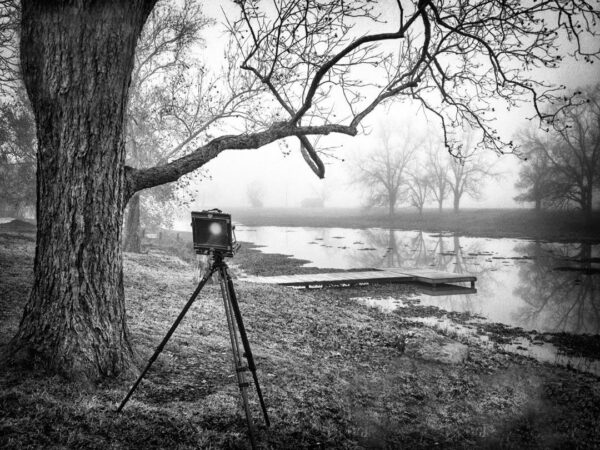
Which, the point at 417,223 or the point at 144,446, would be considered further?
the point at 417,223

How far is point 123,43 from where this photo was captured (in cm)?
372

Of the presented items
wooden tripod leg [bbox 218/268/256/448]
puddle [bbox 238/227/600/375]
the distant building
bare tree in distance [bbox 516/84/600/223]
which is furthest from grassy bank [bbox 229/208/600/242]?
the distant building

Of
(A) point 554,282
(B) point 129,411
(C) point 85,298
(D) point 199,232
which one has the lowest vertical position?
(A) point 554,282

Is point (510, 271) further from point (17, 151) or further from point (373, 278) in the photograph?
point (17, 151)

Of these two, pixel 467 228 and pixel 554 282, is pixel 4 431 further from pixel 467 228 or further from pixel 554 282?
pixel 467 228

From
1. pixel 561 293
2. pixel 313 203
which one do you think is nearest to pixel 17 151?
pixel 561 293

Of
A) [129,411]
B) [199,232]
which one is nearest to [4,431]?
[129,411]

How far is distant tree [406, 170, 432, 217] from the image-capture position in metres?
55.0

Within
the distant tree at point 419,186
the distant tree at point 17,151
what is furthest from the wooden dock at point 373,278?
the distant tree at point 419,186

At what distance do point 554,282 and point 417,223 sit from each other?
36531 mm

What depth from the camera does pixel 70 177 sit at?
3.48m

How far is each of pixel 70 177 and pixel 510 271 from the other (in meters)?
19.3

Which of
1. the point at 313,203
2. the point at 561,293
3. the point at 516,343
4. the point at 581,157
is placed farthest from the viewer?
the point at 313,203

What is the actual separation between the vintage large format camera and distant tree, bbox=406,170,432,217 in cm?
5451
